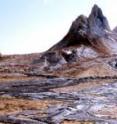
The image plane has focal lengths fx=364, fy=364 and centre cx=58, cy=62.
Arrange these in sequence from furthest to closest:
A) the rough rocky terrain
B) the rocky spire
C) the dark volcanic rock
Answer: the rocky spire
the dark volcanic rock
the rough rocky terrain

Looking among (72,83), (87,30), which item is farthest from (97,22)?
(72,83)

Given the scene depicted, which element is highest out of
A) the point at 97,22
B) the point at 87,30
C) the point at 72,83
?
the point at 97,22

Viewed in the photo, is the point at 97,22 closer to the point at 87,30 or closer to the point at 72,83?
the point at 87,30

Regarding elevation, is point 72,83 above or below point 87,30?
below

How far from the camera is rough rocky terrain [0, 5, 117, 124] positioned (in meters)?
14.1

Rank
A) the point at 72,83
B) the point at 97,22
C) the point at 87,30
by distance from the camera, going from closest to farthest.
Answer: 1. the point at 72,83
2. the point at 87,30
3. the point at 97,22

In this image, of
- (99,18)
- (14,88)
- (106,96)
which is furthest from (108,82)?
(99,18)

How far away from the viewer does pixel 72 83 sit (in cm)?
2180

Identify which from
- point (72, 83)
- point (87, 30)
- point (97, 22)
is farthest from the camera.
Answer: point (97, 22)

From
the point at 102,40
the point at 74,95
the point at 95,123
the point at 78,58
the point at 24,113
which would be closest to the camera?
the point at 95,123

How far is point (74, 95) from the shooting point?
1816 centimetres

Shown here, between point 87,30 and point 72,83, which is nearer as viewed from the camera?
point 72,83

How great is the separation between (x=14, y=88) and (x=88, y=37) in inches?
624

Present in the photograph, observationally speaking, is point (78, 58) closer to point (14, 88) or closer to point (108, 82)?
point (108, 82)
